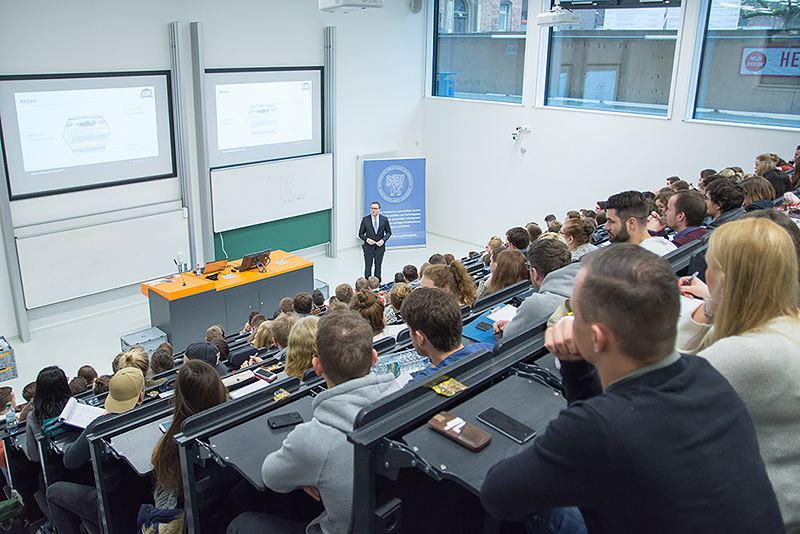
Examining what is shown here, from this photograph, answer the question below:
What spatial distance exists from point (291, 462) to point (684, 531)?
1189 mm

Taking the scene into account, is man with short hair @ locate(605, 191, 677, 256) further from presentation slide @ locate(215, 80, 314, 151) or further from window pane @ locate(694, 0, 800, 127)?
presentation slide @ locate(215, 80, 314, 151)

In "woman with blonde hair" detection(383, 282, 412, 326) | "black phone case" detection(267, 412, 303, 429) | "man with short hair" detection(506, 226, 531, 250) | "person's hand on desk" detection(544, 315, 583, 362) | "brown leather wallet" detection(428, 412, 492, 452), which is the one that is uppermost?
"person's hand on desk" detection(544, 315, 583, 362)

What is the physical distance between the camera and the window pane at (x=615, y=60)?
926 cm

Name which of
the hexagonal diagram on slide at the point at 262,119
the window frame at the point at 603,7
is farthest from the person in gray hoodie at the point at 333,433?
the window frame at the point at 603,7

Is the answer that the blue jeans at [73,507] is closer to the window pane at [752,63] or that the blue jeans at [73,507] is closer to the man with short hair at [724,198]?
the man with short hair at [724,198]

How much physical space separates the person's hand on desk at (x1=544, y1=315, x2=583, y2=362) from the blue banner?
1005cm

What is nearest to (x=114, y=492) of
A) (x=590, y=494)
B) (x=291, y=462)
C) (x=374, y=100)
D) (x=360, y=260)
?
(x=291, y=462)

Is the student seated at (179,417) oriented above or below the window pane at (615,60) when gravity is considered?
below

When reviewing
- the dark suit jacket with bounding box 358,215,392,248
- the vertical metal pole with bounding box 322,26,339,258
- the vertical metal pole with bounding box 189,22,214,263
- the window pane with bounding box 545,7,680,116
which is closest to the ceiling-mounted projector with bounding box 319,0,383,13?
the vertical metal pole with bounding box 189,22,214,263

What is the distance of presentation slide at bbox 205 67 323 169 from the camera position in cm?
927

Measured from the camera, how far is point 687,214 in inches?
192

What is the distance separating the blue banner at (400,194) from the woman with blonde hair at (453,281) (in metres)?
7.01

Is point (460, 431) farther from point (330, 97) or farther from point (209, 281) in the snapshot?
point (330, 97)

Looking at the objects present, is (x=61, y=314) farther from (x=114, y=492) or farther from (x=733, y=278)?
(x=733, y=278)
